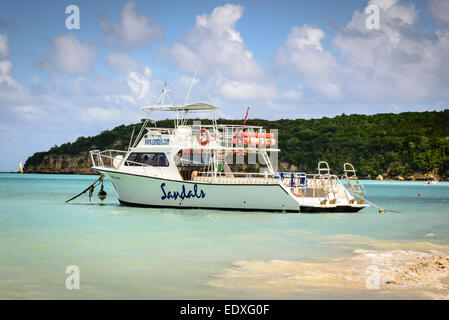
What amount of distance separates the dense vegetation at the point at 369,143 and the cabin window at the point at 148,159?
6464 centimetres

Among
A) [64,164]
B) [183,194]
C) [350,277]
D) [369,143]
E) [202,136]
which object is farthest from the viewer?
[64,164]

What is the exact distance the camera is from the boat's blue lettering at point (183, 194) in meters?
17.9

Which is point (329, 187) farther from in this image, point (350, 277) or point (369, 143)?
point (369, 143)

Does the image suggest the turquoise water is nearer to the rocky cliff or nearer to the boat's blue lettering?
the boat's blue lettering

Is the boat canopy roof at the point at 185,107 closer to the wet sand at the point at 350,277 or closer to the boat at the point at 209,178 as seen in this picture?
the boat at the point at 209,178

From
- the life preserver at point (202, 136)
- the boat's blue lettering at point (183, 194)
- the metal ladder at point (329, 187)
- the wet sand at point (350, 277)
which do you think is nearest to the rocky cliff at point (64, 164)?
the life preserver at point (202, 136)

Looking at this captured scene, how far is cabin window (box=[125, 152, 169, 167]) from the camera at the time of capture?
19031mm

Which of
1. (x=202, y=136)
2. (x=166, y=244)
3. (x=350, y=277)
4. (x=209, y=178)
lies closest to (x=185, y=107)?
(x=202, y=136)

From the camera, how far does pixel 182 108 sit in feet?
63.8

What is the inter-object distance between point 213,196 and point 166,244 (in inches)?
244

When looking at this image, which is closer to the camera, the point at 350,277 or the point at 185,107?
the point at 350,277

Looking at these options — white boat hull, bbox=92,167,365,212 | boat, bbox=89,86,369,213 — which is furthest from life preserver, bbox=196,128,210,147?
white boat hull, bbox=92,167,365,212

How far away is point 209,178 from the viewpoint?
18453mm
